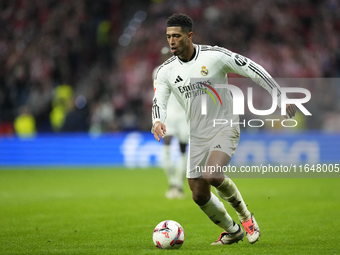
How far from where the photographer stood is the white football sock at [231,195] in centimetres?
605

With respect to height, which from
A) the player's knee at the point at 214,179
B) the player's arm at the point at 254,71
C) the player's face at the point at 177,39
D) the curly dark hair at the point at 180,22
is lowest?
the player's knee at the point at 214,179

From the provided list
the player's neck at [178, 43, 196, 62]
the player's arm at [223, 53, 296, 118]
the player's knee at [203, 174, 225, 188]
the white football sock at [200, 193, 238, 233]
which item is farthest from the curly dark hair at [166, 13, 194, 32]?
the white football sock at [200, 193, 238, 233]

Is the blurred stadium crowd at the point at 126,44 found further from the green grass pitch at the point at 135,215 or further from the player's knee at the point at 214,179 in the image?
the player's knee at the point at 214,179

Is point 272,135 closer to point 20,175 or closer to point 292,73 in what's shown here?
point 292,73

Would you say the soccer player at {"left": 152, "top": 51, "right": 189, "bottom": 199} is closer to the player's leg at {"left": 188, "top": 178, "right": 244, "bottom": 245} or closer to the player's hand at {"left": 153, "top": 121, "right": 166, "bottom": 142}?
the player's leg at {"left": 188, "top": 178, "right": 244, "bottom": 245}

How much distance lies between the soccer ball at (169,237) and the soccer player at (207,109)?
0.39 metres

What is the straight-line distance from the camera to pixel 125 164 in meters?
17.2

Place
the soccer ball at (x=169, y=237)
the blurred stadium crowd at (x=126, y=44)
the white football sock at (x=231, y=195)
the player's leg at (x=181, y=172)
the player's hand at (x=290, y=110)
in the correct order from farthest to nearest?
the blurred stadium crowd at (x=126, y=44)
the player's leg at (x=181, y=172)
the white football sock at (x=231, y=195)
the soccer ball at (x=169, y=237)
the player's hand at (x=290, y=110)

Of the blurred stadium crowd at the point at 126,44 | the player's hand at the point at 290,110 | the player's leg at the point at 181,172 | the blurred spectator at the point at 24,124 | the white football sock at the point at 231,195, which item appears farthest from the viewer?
the blurred stadium crowd at the point at 126,44

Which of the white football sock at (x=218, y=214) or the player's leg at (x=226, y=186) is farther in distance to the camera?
the white football sock at (x=218, y=214)

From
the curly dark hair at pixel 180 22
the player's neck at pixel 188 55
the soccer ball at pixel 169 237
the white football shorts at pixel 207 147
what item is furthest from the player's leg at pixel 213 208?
the curly dark hair at pixel 180 22

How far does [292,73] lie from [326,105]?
8.41ft

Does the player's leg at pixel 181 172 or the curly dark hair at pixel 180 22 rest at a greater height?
the curly dark hair at pixel 180 22

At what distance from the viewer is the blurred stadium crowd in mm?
20984
